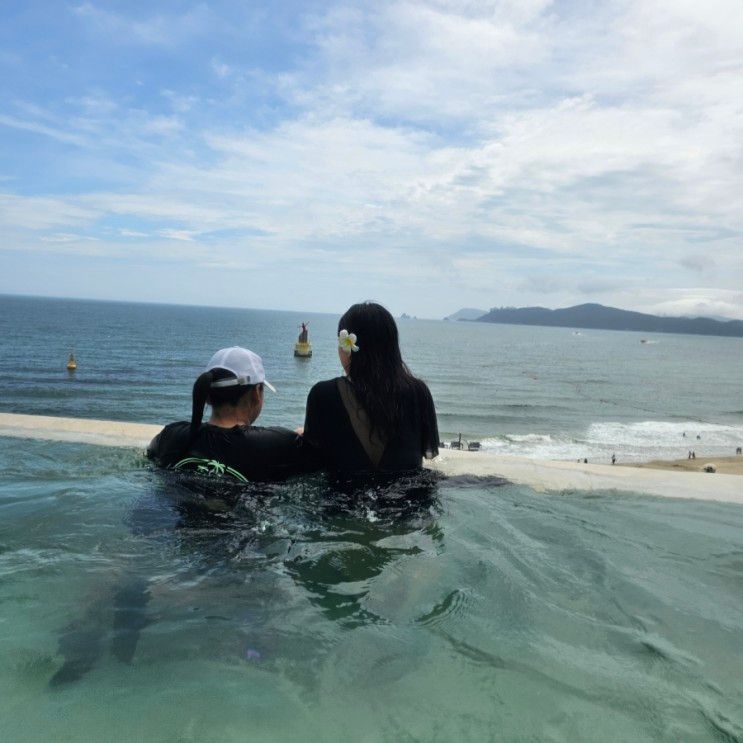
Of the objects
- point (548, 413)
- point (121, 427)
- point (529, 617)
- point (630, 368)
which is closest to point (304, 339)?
point (548, 413)

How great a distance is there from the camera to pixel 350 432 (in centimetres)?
399

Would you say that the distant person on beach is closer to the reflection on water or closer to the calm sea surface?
the reflection on water

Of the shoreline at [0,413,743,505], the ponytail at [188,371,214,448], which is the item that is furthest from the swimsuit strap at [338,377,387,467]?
the shoreline at [0,413,743,505]

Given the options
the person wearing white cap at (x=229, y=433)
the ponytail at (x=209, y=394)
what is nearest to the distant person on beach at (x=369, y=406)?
the person wearing white cap at (x=229, y=433)

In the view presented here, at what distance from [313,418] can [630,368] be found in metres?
78.0

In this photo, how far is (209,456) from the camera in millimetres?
3551

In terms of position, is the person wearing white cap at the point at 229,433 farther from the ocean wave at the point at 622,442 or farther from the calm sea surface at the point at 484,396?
the calm sea surface at the point at 484,396

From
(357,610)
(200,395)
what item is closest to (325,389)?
(200,395)

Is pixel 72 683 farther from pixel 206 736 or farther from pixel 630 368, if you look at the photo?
pixel 630 368

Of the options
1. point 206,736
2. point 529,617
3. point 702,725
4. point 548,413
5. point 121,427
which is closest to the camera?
point 206,736

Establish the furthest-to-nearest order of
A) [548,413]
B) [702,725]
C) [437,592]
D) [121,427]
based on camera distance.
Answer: [548,413], [121,427], [437,592], [702,725]

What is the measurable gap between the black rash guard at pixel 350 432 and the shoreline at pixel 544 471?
44.5 inches

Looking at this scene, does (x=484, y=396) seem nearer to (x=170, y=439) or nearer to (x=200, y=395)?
(x=170, y=439)

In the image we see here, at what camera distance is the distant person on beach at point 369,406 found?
388 cm
